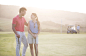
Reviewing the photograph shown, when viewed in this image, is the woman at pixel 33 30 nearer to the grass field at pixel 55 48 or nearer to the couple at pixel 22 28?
the couple at pixel 22 28

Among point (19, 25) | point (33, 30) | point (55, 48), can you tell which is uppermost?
point (19, 25)

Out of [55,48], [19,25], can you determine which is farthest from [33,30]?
[55,48]

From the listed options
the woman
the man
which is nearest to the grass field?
the woman

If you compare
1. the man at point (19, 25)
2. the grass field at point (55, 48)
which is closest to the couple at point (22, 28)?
the man at point (19, 25)

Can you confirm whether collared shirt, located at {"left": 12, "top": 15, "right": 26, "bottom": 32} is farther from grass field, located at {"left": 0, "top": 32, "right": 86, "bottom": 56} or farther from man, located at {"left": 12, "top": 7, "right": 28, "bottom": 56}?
grass field, located at {"left": 0, "top": 32, "right": 86, "bottom": 56}

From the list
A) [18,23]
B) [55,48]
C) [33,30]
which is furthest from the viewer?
[55,48]

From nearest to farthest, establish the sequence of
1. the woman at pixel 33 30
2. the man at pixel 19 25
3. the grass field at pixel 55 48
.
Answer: the man at pixel 19 25
the woman at pixel 33 30
the grass field at pixel 55 48

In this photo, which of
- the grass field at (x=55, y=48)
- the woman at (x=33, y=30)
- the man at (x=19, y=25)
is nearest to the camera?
the man at (x=19, y=25)

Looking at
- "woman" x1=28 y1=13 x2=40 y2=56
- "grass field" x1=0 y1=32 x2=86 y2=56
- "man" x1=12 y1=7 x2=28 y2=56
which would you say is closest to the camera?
"man" x1=12 y1=7 x2=28 y2=56

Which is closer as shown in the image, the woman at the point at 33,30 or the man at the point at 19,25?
the man at the point at 19,25

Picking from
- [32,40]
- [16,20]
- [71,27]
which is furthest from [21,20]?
[71,27]

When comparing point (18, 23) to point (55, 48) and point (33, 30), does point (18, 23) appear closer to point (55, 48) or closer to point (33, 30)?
point (33, 30)

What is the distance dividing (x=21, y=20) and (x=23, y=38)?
1.88 feet

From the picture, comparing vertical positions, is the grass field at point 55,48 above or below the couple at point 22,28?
below
